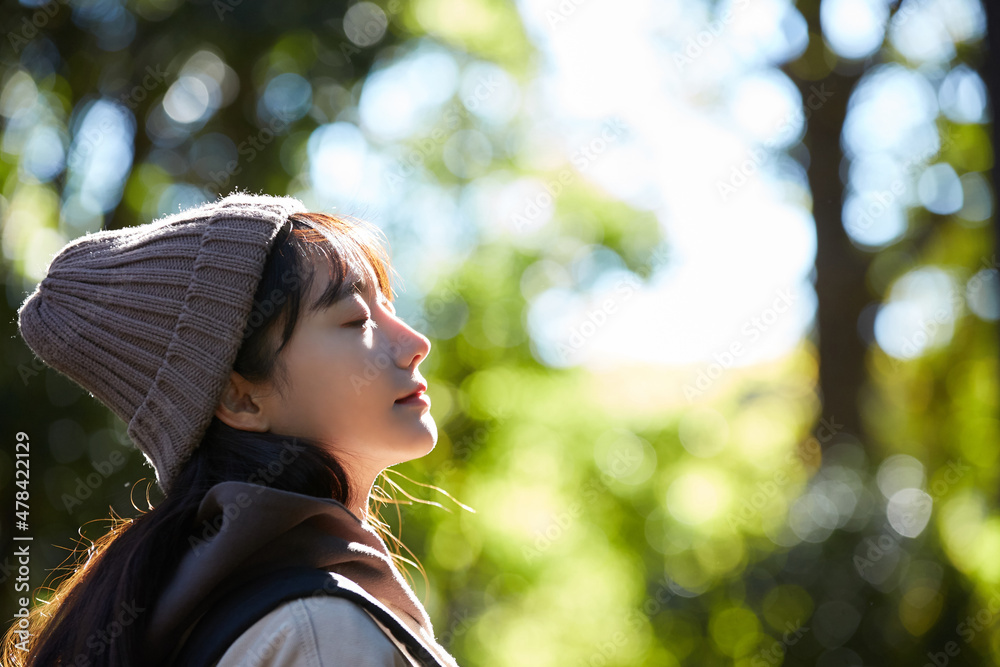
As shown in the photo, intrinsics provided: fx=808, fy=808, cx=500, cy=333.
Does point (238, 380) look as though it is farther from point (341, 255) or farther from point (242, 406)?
point (341, 255)

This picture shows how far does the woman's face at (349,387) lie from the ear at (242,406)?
0.10 feet

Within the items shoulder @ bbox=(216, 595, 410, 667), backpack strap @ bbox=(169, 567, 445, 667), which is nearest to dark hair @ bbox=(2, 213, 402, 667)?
backpack strap @ bbox=(169, 567, 445, 667)

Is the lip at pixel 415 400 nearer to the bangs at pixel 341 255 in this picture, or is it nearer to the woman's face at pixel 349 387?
the woman's face at pixel 349 387

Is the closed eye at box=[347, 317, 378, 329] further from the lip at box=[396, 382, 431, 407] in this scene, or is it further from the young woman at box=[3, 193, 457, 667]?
the lip at box=[396, 382, 431, 407]

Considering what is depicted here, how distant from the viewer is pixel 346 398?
1.44 m

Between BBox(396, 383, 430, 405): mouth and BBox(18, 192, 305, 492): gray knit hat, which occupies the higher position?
BBox(18, 192, 305, 492): gray knit hat

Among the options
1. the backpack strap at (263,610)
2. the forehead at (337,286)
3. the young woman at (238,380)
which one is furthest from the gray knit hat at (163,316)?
the backpack strap at (263,610)

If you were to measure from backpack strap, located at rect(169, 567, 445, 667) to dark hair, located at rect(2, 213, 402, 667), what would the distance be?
11 cm

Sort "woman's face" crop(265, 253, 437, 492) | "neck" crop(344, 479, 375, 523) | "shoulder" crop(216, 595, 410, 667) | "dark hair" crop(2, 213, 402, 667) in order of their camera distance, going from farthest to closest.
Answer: "neck" crop(344, 479, 375, 523), "woman's face" crop(265, 253, 437, 492), "dark hair" crop(2, 213, 402, 667), "shoulder" crop(216, 595, 410, 667)

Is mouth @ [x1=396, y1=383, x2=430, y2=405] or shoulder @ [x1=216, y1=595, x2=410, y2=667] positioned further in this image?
mouth @ [x1=396, y1=383, x2=430, y2=405]

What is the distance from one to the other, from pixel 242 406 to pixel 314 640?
56cm

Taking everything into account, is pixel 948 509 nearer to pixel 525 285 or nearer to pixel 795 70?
pixel 795 70

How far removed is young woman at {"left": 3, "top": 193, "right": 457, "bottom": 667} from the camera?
4.30 feet

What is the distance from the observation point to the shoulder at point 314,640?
1082 mm
